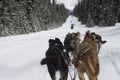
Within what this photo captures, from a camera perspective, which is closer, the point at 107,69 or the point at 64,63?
the point at 64,63

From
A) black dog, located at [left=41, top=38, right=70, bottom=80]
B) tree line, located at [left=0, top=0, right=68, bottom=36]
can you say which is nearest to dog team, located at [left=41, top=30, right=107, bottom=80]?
black dog, located at [left=41, top=38, right=70, bottom=80]

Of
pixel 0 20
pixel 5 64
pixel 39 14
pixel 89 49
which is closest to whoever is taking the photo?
pixel 89 49

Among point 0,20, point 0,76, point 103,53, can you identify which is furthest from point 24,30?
point 0,76

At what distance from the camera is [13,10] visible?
4634 centimetres

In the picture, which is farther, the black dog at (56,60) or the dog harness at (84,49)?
the black dog at (56,60)

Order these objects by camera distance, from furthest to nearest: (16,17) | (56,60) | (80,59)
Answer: (16,17)
(56,60)
(80,59)

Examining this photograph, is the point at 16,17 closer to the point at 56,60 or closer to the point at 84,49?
the point at 56,60

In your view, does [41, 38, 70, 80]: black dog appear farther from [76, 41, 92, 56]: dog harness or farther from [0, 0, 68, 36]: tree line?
[0, 0, 68, 36]: tree line

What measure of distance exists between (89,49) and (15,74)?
5181mm

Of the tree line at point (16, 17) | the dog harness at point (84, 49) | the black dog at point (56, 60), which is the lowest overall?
the tree line at point (16, 17)

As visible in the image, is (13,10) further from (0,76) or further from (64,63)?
(64,63)

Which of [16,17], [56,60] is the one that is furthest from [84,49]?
[16,17]

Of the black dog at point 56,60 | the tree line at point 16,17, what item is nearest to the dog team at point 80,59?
the black dog at point 56,60

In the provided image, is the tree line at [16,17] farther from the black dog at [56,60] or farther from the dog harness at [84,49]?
the dog harness at [84,49]
